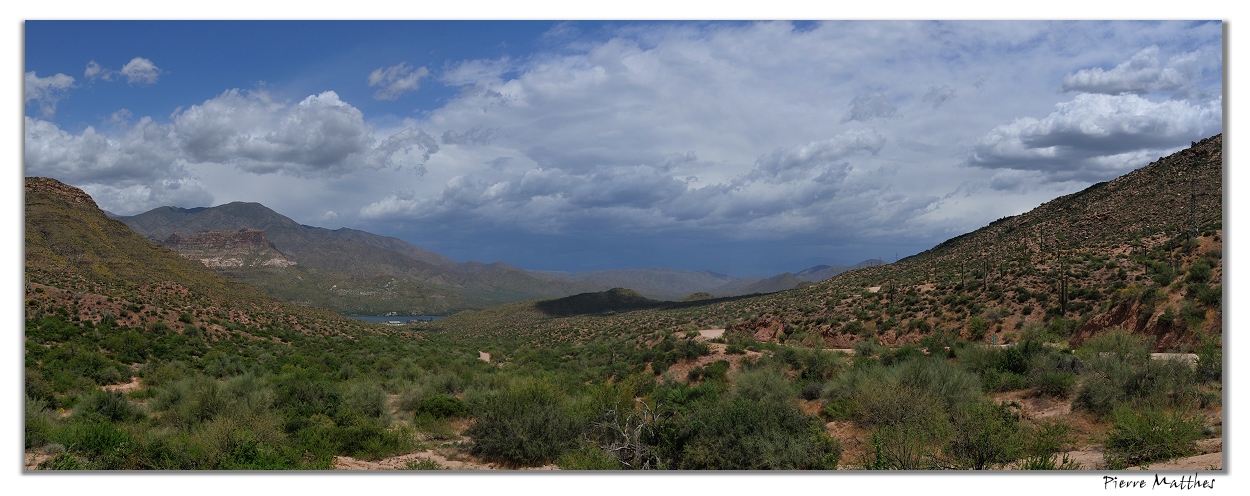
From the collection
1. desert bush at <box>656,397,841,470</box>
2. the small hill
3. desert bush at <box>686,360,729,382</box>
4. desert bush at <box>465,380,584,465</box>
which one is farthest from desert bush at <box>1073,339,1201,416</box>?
the small hill

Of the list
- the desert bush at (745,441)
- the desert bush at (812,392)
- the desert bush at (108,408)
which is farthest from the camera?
the desert bush at (812,392)

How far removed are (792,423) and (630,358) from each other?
1907cm

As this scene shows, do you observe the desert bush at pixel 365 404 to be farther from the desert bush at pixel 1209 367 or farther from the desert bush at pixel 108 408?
the desert bush at pixel 1209 367

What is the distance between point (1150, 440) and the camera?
8.53m

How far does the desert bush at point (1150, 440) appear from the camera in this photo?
27.8ft

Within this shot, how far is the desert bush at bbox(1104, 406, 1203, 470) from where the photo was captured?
8.46m

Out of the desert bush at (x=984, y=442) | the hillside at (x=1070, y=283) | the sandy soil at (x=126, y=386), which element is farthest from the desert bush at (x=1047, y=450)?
the sandy soil at (x=126, y=386)

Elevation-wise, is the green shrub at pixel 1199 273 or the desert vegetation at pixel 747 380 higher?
the green shrub at pixel 1199 273

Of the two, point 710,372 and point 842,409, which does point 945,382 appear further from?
point 710,372

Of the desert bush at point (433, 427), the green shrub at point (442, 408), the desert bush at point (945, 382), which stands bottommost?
the desert bush at point (433, 427)

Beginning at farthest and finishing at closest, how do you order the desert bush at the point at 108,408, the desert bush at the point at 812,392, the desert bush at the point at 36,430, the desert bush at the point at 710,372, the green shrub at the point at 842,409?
the desert bush at the point at 710,372
the desert bush at the point at 812,392
the desert bush at the point at 108,408
the green shrub at the point at 842,409
the desert bush at the point at 36,430

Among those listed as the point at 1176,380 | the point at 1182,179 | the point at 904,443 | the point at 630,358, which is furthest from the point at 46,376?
the point at 1182,179

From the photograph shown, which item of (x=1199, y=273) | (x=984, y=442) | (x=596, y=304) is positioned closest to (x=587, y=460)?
(x=984, y=442)

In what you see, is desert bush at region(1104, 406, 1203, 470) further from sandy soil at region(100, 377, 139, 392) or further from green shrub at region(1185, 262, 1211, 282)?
sandy soil at region(100, 377, 139, 392)
